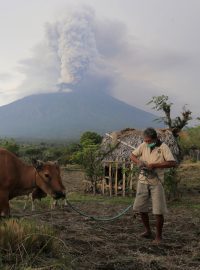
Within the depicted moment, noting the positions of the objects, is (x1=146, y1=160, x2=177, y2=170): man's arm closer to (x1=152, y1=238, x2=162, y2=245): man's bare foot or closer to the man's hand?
the man's hand

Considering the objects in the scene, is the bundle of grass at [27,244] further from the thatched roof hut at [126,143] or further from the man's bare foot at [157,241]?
the thatched roof hut at [126,143]

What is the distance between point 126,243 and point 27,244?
Answer: 186 centimetres

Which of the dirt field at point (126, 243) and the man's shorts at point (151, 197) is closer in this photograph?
the dirt field at point (126, 243)

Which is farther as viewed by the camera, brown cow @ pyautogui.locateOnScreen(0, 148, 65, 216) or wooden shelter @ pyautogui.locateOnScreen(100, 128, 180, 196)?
wooden shelter @ pyautogui.locateOnScreen(100, 128, 180, 196)

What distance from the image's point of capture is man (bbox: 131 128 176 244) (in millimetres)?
7133

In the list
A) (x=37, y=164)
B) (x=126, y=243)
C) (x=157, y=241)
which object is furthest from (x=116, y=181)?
(x=37, y=164)

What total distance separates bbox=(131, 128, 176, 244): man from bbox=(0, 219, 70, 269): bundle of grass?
1.81 m

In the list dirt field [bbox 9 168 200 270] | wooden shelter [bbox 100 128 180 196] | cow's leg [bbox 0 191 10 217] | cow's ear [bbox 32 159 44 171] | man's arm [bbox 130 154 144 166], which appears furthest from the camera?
wooden shelter [bbox 100 128 180 196]

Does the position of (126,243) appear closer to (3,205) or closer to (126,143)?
(3,205)

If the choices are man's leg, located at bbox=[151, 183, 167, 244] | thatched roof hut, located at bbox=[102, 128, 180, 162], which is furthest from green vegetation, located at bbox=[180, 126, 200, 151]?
man's leg, located at bbox=[151, 183, 167, 244]

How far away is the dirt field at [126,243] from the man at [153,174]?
39 cm

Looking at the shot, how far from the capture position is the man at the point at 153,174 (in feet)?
23.4

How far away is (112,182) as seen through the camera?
19.5 m

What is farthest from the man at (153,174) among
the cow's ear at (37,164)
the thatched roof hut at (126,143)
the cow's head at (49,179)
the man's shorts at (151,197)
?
the thatched roof hut at (126,143)
